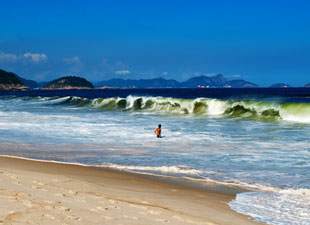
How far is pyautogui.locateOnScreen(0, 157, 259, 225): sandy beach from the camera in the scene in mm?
4961

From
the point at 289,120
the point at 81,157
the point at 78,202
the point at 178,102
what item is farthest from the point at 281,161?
the point at 178,102

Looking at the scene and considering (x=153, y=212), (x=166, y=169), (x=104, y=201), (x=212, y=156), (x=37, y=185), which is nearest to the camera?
(x=153, y=212)

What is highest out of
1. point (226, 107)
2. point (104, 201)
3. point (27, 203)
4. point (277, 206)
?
point (226, 107)

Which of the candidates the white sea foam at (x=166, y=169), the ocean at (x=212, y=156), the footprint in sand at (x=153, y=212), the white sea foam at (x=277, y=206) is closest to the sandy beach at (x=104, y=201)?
the footprint in sand at (x=153, y=212)

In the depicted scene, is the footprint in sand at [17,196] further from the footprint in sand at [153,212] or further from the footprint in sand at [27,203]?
the footprint in sand at [153,212]

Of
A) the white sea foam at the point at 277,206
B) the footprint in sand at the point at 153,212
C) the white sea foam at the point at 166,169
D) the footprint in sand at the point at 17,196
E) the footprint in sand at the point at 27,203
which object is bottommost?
the white sea foam at the point at 277,206

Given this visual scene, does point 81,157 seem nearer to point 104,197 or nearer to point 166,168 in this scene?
point 166,168

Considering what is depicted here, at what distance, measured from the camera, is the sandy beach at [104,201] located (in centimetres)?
496

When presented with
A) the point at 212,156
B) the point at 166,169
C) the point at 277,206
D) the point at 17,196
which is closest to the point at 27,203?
the point at 17,196

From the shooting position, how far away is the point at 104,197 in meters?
6.30

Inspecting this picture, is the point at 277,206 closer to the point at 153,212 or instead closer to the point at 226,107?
the point at 153,212

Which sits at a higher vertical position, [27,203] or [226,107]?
[226,107]

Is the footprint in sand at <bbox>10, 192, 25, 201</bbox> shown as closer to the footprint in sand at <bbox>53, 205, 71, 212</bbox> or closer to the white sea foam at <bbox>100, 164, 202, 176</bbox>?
the footprint in sand at <bbox>53, 205, 71, 212</bbox>

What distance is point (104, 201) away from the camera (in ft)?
19.6
